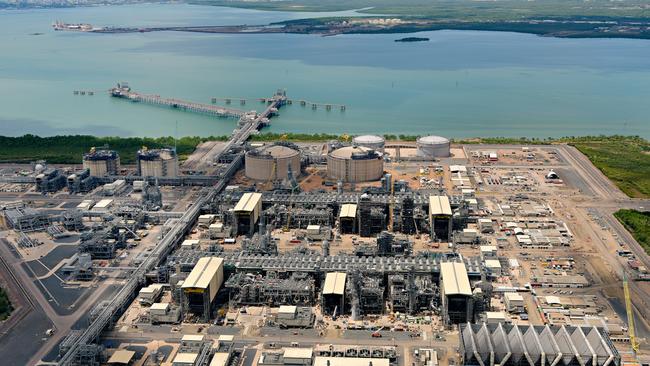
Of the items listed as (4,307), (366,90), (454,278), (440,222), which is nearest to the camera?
(454,278)

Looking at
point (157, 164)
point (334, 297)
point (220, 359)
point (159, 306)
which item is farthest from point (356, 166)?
point (220, 359)

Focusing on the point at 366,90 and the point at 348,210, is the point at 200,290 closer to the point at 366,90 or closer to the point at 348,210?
the point at 348,210

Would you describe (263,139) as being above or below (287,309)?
above

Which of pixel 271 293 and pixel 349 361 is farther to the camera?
pixel 271 293

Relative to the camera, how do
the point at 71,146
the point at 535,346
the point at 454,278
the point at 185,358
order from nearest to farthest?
the point at 535,346
the point at 185,358
the point at 454,278
the point at 71,146

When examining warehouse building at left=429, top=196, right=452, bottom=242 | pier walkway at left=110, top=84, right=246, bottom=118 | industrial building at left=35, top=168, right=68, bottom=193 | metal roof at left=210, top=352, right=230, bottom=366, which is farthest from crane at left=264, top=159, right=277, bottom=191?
pier walkway at left=110, top=84, right=246, bottom=118

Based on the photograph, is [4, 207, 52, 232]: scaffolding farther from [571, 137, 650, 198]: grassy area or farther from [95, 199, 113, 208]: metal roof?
[571, 137, 650, 198]: grassy area

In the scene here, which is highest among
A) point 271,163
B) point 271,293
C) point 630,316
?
point 271,163

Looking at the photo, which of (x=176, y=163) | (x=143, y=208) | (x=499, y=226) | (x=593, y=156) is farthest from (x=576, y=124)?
(x=143, y=208)
